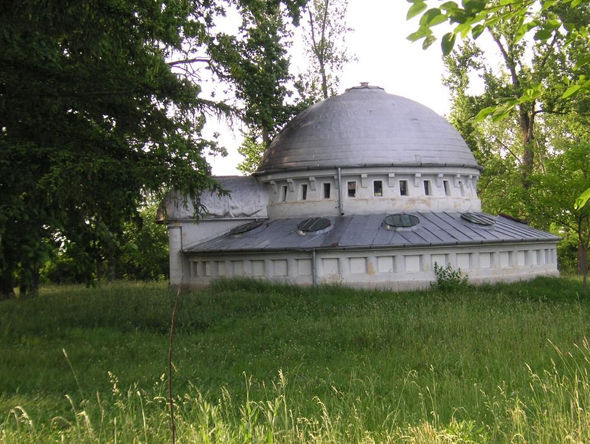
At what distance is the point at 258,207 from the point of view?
93.7ft

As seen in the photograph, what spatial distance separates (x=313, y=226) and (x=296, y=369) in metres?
14.4

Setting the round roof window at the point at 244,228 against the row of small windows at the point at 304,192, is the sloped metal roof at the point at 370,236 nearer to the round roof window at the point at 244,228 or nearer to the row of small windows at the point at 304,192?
the round roof window at the point at 244,228

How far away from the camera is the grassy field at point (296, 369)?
6.34m

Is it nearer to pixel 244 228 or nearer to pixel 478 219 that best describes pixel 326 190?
pixel 244 228

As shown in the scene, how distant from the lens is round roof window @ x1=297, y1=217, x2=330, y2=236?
25.2 meters

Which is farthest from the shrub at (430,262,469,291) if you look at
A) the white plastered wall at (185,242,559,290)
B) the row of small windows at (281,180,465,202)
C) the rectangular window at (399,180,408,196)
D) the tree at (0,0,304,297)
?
the tree at (0,0,304,297)

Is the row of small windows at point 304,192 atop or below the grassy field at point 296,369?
atop

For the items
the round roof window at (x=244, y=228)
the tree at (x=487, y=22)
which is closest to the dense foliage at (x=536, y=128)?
the tree at (x=487, y=22)

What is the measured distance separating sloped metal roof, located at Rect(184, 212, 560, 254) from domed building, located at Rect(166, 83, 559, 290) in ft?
0.15

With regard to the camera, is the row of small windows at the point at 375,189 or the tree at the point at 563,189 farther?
the row of small windows at the point at 375,189

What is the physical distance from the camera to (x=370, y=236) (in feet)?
79.5

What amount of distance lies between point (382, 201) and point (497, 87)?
14.4 meters

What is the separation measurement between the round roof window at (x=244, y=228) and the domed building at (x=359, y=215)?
0.07 metres

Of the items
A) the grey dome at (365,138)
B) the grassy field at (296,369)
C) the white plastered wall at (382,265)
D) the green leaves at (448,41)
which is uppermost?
the grey dome at (365,138)
